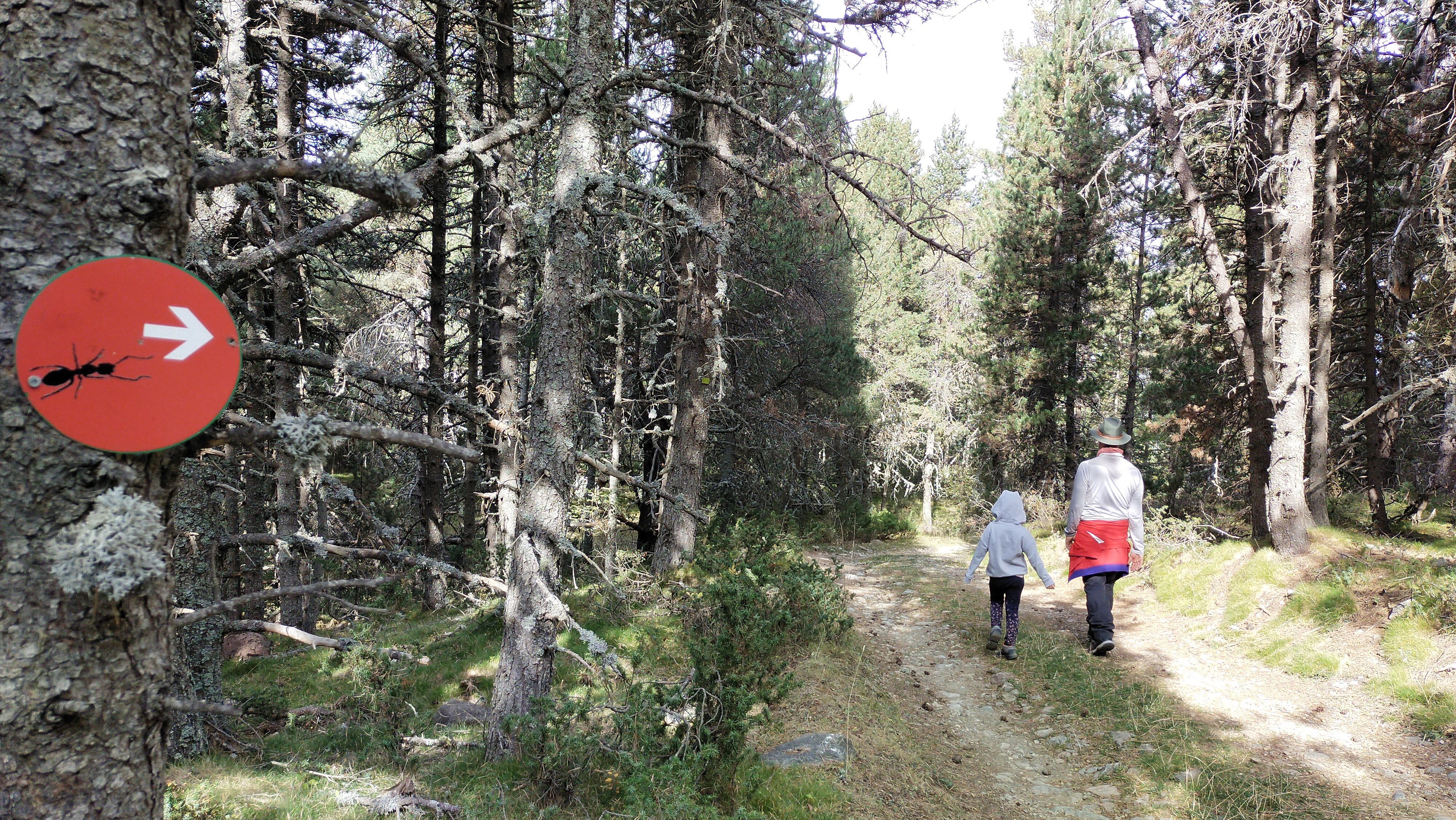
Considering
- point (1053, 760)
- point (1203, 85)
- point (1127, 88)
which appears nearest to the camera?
point (1053, 760)

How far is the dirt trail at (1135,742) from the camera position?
5.00 meters

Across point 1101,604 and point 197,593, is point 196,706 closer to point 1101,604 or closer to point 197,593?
point 197,593

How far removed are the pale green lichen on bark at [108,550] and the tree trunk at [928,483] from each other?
72.7ft

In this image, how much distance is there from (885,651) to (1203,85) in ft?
35.8

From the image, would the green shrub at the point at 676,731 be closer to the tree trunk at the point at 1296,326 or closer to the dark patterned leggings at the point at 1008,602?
the dark patterned leggings at the point at 1008,602

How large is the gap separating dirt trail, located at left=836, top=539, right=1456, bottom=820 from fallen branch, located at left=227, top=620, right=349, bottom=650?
14.4 ft

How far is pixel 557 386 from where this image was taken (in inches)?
201

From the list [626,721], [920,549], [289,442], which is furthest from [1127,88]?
[289,442]

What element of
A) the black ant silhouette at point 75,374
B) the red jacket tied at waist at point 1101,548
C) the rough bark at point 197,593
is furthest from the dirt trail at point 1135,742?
the rough bark at point 197,593

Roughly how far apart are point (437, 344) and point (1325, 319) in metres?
13.8

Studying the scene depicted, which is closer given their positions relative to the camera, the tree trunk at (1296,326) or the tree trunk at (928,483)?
the tree trunk at (1296,326)

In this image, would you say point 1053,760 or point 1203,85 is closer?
point 1053,760

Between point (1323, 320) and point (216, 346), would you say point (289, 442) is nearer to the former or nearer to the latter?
point (216, 346)

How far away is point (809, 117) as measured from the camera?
496 inches
